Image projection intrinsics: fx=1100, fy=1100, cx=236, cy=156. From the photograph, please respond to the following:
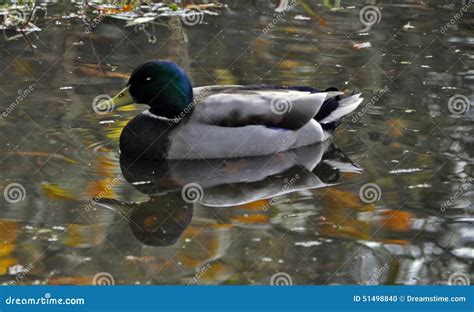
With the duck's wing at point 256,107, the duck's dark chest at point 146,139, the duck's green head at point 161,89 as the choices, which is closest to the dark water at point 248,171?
the duck's dark chest at point 146,139

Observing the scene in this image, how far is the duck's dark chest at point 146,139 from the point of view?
9.77m

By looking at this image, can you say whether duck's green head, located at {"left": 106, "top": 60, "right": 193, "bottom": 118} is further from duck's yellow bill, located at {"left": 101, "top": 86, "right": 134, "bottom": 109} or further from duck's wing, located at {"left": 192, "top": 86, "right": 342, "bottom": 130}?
duck's wing, located at {"left": 192, "top": 86, "right": 342, "bottom": 130}

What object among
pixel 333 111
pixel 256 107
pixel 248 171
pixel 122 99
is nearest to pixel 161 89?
pixel 122 99

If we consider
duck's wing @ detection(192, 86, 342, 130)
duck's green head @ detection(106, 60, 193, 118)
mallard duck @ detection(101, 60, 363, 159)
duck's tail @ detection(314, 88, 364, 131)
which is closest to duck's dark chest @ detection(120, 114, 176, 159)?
mallard duck @ detection(101, 60, 363, 159)

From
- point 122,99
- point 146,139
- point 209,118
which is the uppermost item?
point 209,118

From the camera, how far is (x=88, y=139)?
10.1m

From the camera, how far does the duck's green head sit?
9961mm

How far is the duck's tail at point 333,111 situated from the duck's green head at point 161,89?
132 cm

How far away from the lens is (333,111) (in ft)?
34.5

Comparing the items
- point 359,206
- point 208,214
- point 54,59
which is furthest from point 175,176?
point 54,59

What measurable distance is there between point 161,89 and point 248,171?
3.94 ft

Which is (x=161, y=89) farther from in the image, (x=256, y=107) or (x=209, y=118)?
(x=256, y=107)

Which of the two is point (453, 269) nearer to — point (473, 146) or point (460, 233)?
point (460, 233)

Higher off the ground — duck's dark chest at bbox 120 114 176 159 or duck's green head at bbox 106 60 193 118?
duck's green head at bbox 106 60 193 118
